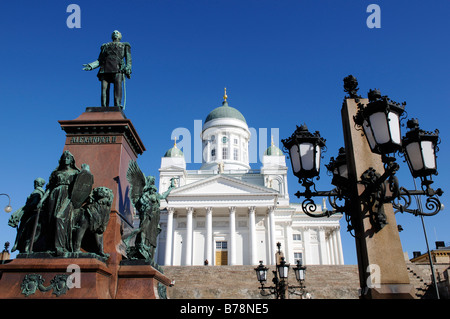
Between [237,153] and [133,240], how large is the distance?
2218 inches

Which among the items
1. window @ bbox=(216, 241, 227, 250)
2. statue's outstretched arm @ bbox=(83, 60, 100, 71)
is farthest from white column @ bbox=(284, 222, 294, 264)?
statue's outstretched arm @ bbox=(83, 60, 100, 71)

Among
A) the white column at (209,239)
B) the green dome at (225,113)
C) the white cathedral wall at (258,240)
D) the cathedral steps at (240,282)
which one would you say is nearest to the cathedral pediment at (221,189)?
the white column at (209,239)

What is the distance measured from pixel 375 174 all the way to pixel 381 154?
0.39m

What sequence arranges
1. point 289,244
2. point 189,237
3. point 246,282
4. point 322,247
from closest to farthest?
point 246,282 < point 189,237 < point 289,244 < point 322,247

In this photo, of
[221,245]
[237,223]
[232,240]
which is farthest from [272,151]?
[232,240]

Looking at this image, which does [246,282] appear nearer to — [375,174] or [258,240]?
[258,240]

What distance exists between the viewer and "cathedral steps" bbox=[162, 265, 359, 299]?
77.2 feet

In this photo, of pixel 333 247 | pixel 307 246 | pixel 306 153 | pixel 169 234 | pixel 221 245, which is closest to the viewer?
pixel 306 153

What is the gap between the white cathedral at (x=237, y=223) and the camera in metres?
45.6

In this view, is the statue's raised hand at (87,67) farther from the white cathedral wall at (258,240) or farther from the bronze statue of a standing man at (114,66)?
the white cathedral wall at (258,240)

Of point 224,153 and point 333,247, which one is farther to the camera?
point 224,153

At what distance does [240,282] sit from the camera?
88.3ft

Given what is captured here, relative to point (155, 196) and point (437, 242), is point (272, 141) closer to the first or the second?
point (437, 242)
